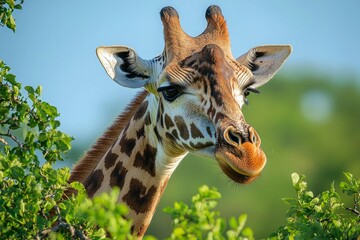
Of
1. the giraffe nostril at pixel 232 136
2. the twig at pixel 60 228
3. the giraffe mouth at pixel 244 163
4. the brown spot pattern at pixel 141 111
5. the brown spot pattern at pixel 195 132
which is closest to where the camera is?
the twig at pixel 60 228

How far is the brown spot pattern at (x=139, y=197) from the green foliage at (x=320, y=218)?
3.72 feet

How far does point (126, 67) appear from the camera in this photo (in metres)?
8.73

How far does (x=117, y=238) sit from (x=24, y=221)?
1179 millimetres

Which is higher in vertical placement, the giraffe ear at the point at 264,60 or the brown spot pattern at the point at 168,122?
the giraffe ear at the point at 264,60

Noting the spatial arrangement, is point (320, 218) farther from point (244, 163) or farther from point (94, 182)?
point (94, 182)

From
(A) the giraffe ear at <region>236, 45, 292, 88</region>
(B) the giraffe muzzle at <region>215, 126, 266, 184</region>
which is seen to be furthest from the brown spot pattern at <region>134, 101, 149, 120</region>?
(B) the giraffe muzzle at <region>215, 126, 266, 184</region>

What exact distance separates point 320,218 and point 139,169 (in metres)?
Answer: 1.62

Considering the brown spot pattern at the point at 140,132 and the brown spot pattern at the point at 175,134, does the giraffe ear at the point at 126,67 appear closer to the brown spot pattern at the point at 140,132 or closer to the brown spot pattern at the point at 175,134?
the brown spot pattern at the point at 140,132

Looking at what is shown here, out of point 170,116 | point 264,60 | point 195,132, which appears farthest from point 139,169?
point 264,60

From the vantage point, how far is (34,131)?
705cm

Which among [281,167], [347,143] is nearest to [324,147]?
[347,143]

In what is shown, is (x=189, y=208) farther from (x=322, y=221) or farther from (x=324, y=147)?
(x=324, y=147)

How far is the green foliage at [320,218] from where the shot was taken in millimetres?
7145

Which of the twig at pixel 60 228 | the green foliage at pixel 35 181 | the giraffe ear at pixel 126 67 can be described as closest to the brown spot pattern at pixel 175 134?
the giraffe ear at pixel 126 67
